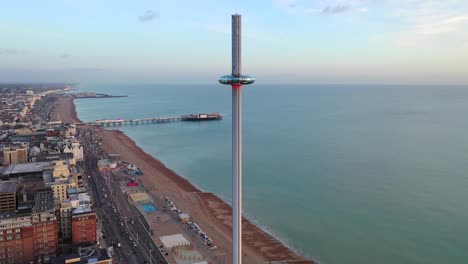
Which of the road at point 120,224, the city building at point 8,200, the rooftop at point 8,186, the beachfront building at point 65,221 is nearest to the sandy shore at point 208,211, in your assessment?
the road at point 120,224

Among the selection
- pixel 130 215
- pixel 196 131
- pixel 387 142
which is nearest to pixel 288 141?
pixel 387 142

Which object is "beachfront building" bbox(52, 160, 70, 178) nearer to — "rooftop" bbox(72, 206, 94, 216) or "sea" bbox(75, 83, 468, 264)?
"rooftop" bbox(72, 206, 94, 216)

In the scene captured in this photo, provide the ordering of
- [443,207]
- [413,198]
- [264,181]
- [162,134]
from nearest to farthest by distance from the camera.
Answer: [443,207] → [413,198] → [264,181] → [162,134]

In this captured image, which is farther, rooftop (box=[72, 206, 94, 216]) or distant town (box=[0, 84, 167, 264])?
rooftop (box=[72, 206, 94, 216])

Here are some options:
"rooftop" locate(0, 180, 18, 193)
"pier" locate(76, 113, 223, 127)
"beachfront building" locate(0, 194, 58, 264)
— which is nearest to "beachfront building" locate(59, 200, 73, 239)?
"beachfront building" locate(0, 194, 58, 264)

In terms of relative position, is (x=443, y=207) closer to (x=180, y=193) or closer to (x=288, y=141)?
(x=180, y=193)
